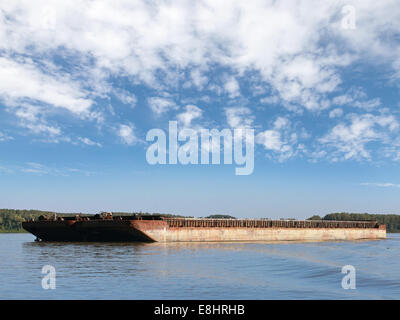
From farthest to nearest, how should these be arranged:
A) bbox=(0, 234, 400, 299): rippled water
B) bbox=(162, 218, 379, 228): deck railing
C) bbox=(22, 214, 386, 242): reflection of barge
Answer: bbox=(162, 218, 379, 228): deck railing < bbox=(22, 214, 386, 242): reflection of barge < bbox=(0, 234, 400, 299): rippled water

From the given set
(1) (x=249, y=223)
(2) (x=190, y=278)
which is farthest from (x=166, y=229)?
(2) (x=190, y=278)

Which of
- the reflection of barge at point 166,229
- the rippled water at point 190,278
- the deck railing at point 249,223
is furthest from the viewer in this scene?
the deck railing at point 249,223

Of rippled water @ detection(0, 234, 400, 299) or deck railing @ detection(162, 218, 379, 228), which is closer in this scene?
rippled water @ detection(0, 234, 400, 299)

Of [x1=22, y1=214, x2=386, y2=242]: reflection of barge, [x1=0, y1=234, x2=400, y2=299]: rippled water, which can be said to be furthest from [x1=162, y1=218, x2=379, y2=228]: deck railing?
[x1=0, y1=234, x2=400, y2=299]: rippled water

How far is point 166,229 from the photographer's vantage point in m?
72.9

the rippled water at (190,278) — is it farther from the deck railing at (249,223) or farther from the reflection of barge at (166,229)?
the deck railing at (249,223)

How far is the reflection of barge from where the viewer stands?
68250 mm

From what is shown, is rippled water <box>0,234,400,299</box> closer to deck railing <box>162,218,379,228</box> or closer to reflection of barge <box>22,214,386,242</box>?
reflection of barge <box>22,214,386,242</box>

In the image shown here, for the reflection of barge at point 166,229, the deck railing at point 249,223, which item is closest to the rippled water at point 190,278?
the reflection of barge at point 166,229

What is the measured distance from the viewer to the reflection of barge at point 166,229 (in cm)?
6825
